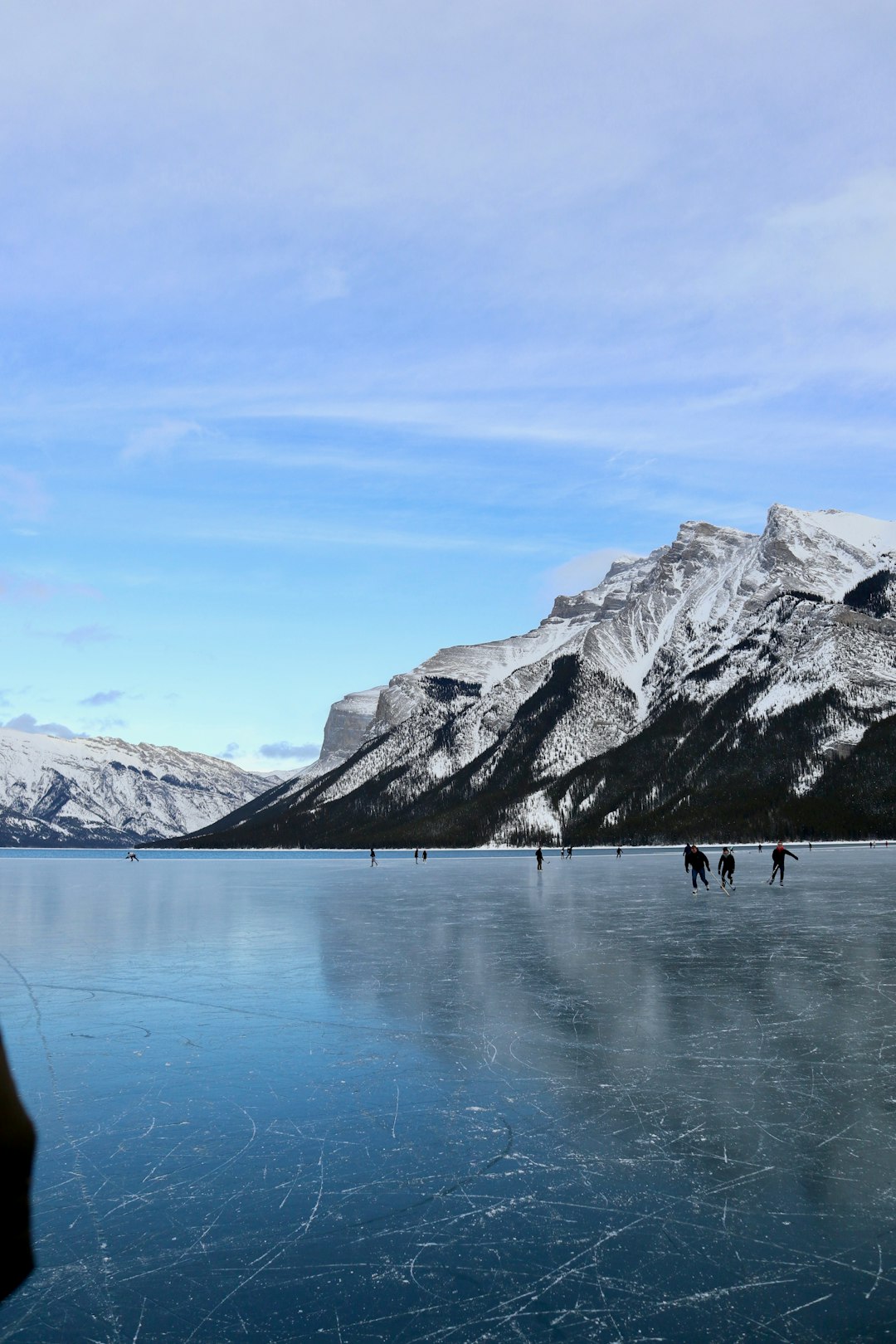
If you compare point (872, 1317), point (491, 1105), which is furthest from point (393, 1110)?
point (872, 1317)

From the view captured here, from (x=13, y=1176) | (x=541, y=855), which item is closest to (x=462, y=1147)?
(x=13, y=1176)

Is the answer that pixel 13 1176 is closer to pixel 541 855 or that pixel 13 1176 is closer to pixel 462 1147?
pixel 462 1147

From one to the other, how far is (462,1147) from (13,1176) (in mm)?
7402

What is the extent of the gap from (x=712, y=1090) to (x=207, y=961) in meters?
15.1

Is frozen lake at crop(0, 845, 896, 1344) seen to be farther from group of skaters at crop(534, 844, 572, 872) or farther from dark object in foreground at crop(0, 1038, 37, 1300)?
group of skaters at crop(534, 844, 572, 872)

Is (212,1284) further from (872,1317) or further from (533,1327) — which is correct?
(872,1317)

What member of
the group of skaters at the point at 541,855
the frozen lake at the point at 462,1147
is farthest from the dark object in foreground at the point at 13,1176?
the group of skaters at the point at 541,855

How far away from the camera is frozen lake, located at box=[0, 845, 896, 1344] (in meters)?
6.93

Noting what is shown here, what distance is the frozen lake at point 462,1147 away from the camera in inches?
273

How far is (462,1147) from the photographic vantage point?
998cm

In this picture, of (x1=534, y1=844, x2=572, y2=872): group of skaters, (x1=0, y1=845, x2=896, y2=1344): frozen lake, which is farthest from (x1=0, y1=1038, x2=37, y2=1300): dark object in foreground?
(x1=534, y1=844, x2=572, y2=872): group of skaters

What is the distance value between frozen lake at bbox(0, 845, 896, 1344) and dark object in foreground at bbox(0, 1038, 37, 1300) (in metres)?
3.76

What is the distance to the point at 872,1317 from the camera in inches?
258

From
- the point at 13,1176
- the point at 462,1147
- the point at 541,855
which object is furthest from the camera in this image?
the point at 541,855
